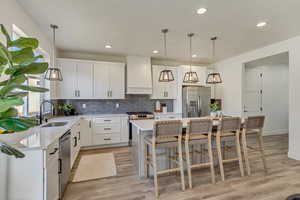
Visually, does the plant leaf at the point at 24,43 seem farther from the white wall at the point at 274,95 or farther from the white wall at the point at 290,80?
the white wall at the point at 274,95

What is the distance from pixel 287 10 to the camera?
2332mm

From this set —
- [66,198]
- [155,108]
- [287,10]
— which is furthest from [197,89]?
[66,198]

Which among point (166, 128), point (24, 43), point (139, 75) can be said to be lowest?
point (166, 128)

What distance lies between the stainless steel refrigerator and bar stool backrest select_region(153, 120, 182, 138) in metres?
2.55

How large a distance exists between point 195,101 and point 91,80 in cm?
316

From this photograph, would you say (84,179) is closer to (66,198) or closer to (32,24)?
(66,198)

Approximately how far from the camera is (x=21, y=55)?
2.56 ft

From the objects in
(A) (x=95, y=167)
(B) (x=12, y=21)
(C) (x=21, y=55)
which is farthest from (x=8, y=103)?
(A) (x=95, y=167)

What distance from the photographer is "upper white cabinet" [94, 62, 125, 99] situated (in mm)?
4234

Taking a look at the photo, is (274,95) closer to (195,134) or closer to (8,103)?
Result: (195,134)

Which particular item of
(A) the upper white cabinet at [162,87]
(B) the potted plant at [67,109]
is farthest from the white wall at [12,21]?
(A) the upper white cabinet at [162,87]

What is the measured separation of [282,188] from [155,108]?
3.54 m

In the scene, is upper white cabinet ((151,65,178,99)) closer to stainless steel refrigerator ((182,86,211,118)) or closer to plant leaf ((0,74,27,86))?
stainless steel refrigerator ((182,86,211,118))

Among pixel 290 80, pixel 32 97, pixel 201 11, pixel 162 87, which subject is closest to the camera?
pixel 201 11
